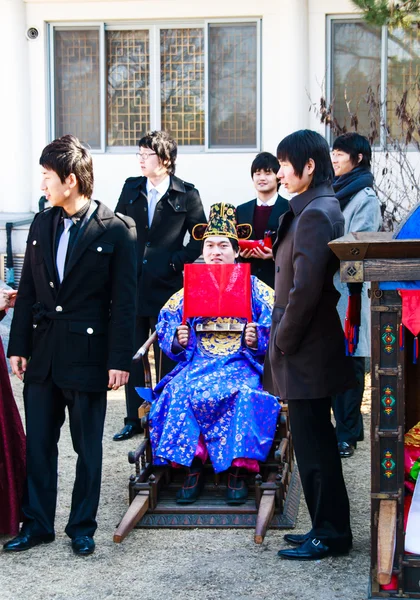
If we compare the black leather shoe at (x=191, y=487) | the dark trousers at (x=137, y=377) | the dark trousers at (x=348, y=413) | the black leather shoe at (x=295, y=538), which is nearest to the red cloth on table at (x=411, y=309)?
the black leather shoe at (x=295, y=538)

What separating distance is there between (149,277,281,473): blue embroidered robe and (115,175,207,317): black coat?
116 cm

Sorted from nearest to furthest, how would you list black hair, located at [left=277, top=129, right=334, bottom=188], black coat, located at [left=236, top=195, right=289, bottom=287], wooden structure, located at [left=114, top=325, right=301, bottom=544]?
1. black hair, located at [left=277, top=129, right=334, bottom=188]
2. wooden structure, located at [left=114, top=325, right=301, bottom=544]
3. black coat, located at [left=236, top=195, right=289, bottom=287]

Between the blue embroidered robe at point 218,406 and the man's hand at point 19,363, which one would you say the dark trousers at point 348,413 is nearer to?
the blue embroidered robe at point 218,406

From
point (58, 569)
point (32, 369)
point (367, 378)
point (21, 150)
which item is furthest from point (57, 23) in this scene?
point (58, 569)

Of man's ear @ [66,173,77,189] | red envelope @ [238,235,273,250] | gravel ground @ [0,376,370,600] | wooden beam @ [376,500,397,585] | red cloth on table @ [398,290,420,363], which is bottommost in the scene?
gravel ground @ [0,376,370,600]

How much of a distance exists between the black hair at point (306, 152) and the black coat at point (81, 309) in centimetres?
90

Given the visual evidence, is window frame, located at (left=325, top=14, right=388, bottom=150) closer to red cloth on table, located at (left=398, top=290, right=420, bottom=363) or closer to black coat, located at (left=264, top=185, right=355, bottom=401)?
black coat, located at (left=264, top=185, right=355, bottom=401)

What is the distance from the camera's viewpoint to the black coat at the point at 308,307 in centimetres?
426

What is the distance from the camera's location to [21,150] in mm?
10695

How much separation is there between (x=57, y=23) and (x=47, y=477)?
7147mm

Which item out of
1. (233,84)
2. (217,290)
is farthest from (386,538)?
(233,84)

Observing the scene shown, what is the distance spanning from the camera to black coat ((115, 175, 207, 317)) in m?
6.79

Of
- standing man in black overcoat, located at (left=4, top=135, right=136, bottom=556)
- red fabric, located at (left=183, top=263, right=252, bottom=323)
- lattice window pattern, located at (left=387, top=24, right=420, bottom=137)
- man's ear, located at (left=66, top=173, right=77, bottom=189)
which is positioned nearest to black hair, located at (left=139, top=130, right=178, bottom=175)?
red fabric, located at (left=183, top=263, right=252, bottom=323)

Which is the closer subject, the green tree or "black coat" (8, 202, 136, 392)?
"black coat" (8, 202, 136, 392)
